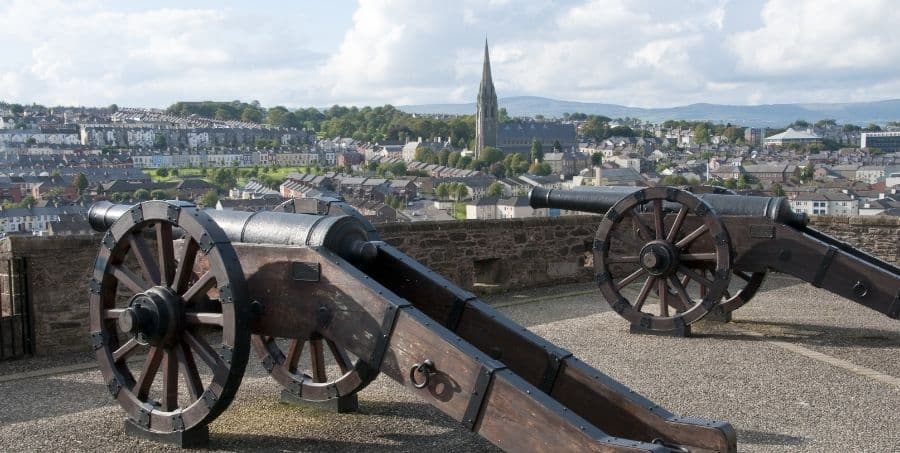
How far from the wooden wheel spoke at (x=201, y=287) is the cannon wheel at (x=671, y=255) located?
4445 millimetres

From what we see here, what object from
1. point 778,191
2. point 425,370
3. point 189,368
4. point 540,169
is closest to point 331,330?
point 425,370

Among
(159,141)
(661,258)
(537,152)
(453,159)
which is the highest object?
(661,258)

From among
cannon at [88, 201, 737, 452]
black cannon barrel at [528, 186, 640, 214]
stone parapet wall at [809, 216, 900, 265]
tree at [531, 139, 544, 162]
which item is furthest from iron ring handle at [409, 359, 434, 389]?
tree at [531, 139, 544, 162]

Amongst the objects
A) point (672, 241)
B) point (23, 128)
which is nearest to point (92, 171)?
point (23, 128)

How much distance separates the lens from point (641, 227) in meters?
8.60

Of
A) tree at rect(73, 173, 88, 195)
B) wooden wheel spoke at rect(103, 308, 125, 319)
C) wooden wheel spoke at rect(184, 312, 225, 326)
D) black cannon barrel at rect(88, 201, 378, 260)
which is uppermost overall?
black cannon barrel at rect(88, 201, 378, 260)

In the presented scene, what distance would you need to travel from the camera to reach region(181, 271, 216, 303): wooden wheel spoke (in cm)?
482

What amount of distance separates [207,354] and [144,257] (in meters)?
0.67

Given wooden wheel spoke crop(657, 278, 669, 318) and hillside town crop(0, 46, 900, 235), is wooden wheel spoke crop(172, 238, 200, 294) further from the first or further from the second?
hillside town crop(0, 46, 900, 235)

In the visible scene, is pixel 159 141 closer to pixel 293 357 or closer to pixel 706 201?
pixel 706 201

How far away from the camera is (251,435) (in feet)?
17.1

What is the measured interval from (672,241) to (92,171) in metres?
93.4

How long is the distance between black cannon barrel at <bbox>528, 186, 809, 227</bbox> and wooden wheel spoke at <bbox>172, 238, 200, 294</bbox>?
4.70 meters

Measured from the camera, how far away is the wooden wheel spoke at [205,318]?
4.79 meters
